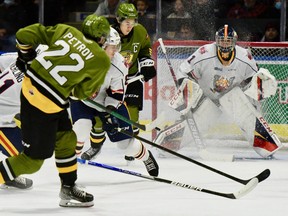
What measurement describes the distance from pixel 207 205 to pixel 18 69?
45.5 inches

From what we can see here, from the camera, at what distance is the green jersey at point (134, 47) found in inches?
227

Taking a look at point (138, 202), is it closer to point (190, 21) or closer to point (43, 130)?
point (43, 130)

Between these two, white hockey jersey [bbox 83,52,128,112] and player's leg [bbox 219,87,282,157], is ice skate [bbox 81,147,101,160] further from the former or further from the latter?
player's leg [bbox 219,87,282,157]

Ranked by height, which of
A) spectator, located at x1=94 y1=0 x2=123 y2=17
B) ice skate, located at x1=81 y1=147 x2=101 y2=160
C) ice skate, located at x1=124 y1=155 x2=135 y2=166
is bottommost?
ice skate, located at x1=124 y1=155 x2=135 y2=166

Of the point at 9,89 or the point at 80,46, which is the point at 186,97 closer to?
the point at 9,89

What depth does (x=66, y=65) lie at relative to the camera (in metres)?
3.87

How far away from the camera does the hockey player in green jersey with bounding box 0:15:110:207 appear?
3.88m

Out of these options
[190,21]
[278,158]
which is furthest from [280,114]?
[190,21]

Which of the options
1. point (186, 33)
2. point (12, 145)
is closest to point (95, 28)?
point (12, 145)

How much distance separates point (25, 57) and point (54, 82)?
22 cm

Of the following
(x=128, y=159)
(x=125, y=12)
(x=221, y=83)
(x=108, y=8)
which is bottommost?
(x=128, y=159)

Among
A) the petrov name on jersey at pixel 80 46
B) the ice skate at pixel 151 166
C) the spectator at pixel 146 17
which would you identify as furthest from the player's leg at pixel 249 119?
the petrov name on jersey at pixel 80 46

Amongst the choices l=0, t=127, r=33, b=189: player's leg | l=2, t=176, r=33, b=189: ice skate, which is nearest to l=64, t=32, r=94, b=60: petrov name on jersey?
l=0, t=127, r=33, b=189: player's leg

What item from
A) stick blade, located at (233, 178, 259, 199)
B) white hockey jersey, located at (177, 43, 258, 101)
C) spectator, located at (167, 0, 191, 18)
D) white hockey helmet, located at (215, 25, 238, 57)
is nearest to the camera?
stick blade, located at (233, 178, 259, 199)
